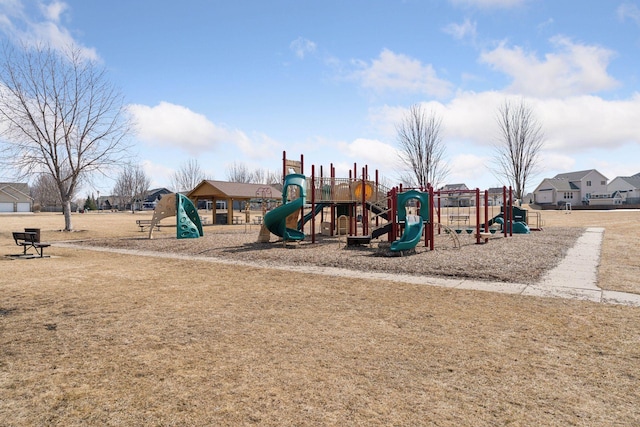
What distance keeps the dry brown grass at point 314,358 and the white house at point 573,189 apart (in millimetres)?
76918

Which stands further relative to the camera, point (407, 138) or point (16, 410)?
point (407, 138)

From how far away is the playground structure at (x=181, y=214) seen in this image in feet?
69.7

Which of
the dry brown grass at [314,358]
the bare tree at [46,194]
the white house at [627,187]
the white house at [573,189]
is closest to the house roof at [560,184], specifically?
the white house at [573,189]

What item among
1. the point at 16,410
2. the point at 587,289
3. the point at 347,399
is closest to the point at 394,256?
the point at 587,289

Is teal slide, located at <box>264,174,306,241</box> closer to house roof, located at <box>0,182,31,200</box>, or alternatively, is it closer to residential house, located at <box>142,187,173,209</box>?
house roof, located at <box>0,182,31,200</box>

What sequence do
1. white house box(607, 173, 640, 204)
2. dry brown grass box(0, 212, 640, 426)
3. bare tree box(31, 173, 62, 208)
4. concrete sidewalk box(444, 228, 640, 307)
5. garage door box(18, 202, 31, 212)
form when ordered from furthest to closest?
bare tree box(31, 173, 62, 208) < garage door box(18, 202, 31, 212) < white house box(607, 173, 640, 204) < concrete sidewalk box(444, 228, 640, 307) < dry brown grass box(0, 212, 640, 426)

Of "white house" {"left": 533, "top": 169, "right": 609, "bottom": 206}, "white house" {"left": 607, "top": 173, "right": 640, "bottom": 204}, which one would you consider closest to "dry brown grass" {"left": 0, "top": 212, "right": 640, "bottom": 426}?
"white house" {"left": 533, "top": 169, "right": 609, "bottom": 206}

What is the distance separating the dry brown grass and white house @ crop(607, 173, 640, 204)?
3373 inches

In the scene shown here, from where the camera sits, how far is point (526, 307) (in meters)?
7.04

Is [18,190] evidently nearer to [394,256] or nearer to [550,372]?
[394,256]

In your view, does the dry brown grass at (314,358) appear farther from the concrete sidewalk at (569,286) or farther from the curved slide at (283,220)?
the curved slide at (283,220)

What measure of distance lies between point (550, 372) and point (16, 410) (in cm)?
521

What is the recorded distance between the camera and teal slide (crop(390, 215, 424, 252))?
44.9 feet

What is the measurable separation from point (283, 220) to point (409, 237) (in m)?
5.88
